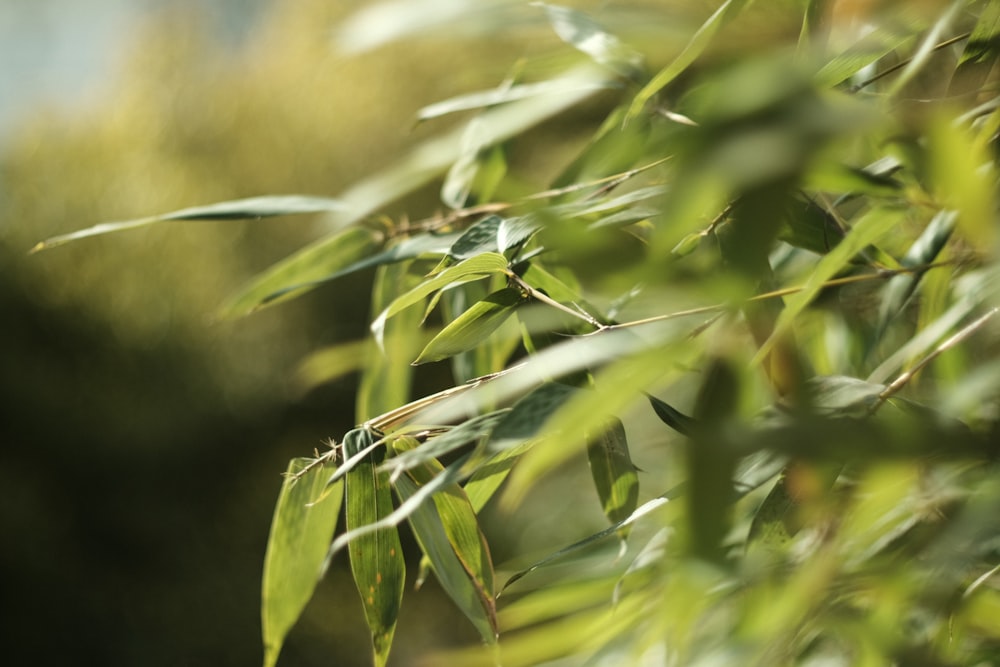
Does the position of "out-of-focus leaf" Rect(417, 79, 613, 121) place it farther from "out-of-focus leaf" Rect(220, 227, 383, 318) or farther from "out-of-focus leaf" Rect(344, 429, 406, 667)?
"out-of-focus leaf" Rect(344, 429, 406, 667)

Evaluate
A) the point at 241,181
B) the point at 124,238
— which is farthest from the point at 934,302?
the point at 241,181

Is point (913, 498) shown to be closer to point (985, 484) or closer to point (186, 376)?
point (985, 484)

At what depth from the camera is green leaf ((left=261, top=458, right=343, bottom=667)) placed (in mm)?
366

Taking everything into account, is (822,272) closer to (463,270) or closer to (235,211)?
(463,270)

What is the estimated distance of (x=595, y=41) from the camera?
1.45 feet

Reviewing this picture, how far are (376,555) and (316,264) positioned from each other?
0.18m

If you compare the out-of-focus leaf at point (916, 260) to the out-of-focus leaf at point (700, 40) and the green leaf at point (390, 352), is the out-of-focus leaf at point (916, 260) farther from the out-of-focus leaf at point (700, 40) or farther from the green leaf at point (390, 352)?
the green leaf at point (390, 352)

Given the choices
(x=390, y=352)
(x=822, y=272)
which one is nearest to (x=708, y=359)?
(x=822, y=272)

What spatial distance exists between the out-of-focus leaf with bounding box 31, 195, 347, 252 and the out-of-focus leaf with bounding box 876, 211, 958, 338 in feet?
0.85

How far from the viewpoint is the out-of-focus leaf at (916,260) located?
396mm

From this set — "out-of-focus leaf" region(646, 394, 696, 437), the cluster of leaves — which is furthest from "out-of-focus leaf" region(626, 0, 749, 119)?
"out-of-focus leaf" region(646, 394, 696, 437)

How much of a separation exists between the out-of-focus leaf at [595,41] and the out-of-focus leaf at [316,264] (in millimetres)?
136

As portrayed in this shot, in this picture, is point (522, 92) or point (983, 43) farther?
point (522, 92)

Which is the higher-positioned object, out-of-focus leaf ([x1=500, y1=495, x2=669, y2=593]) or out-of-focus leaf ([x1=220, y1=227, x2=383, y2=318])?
out-of-focus leaf ([x1=220, y1=227, x2=383, y2=318])
